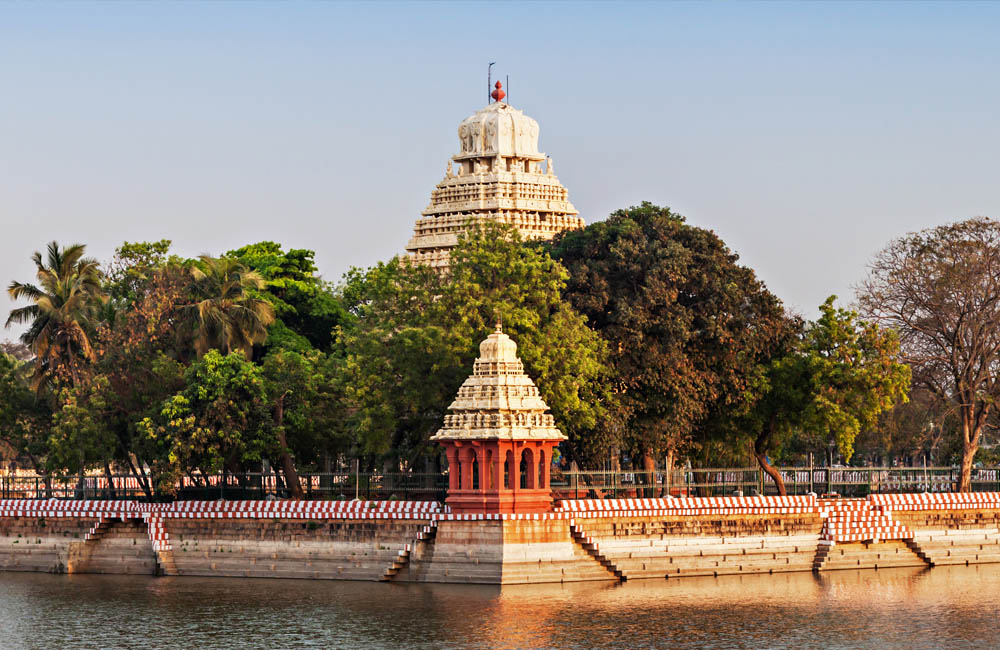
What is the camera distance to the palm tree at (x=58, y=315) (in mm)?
66938

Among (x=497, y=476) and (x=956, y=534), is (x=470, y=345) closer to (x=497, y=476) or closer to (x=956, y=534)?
(x=497, y=476)

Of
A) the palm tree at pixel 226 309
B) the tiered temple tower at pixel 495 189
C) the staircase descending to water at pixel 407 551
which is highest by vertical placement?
the tiered temple tower at pixel 495 189

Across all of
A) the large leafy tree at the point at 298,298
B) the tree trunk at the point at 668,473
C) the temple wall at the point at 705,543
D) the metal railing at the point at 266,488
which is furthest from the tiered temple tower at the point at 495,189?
the temple wall at the point at 705,543

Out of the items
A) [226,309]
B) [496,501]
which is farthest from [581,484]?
[226,309]

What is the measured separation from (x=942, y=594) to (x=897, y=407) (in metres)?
25.5

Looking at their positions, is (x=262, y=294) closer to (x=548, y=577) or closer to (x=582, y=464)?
(x=582, y=464)

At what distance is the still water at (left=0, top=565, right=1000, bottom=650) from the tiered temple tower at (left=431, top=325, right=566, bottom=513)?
9.47 feet

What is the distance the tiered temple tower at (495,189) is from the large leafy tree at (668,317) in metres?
19.2

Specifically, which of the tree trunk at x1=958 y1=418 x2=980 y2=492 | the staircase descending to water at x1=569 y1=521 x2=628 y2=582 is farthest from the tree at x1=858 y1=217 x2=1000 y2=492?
the staircase descending to water at x1=569 y1=521 x2=628 y2=582

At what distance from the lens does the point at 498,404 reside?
182 ft

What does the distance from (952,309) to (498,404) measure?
22338mm

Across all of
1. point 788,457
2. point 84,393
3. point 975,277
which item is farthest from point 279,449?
point 788,457

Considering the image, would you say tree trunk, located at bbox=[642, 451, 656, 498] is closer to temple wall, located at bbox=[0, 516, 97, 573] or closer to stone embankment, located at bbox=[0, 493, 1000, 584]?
stone embankment, located at bbox=[0, 493, 1000, 584]

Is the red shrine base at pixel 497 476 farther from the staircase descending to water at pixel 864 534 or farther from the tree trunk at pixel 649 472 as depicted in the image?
the staircase descending to water at pixel 864 534
